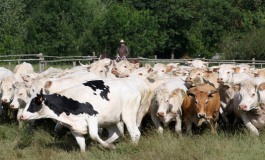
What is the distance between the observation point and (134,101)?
32.9ft

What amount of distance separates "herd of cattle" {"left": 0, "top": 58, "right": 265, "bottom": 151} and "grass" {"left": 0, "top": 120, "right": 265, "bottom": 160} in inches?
9.2

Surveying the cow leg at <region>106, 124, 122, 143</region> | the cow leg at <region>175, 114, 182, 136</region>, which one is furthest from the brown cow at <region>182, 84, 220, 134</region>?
the cow leg at <region>106, 124, 122, 143</region>

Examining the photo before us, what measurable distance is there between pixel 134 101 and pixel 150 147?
959 millimetres

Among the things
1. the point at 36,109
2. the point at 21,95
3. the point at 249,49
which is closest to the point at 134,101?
the point at 36,109

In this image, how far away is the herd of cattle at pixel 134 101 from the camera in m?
9.18

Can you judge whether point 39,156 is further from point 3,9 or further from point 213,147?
point 3,9

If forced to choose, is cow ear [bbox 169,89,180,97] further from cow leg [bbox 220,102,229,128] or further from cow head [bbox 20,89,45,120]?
cow head [bbox 20,89,45,120]

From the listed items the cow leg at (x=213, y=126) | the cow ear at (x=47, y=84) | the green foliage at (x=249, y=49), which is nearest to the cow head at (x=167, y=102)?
the cow leg at (x=213, y=126)

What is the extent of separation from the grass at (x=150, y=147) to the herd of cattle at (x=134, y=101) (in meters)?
0.23

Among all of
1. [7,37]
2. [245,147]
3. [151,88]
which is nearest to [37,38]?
[7,37]

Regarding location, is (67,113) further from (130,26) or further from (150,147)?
(130,26)

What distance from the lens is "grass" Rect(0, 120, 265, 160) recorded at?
917 cm

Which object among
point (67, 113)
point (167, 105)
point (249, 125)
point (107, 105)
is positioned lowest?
point (249, 125)

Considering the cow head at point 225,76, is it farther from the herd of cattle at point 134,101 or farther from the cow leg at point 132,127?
the cow leg at point 132,127
